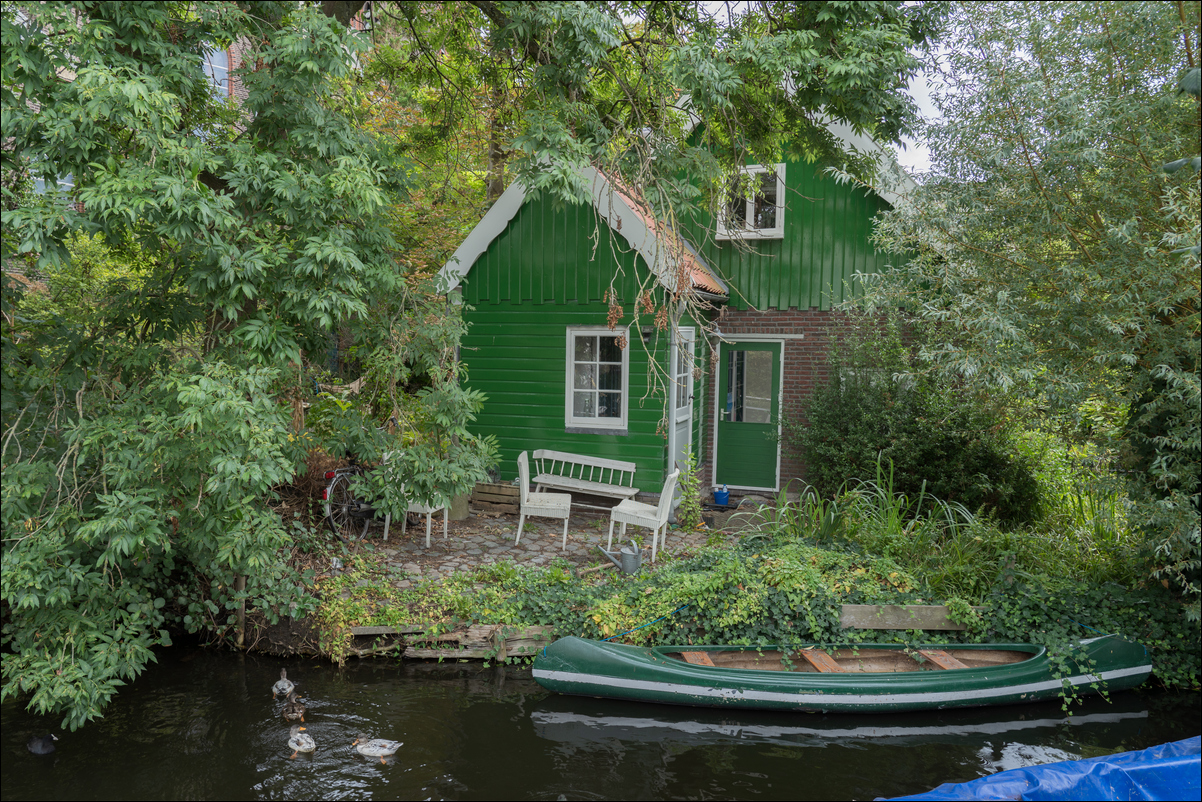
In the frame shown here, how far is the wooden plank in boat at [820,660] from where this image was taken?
6.56 metres

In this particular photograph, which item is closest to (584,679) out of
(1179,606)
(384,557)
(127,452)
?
(384,557)

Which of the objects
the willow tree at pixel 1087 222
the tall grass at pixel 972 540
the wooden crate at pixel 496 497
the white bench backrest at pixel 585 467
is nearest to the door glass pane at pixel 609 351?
the white bench backrest at pixel 585 467

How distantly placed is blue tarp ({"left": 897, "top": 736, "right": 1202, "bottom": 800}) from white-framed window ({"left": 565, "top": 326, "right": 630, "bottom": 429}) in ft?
22.9

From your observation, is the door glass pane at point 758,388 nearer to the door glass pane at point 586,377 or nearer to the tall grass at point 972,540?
the door glass pane at point 586,377

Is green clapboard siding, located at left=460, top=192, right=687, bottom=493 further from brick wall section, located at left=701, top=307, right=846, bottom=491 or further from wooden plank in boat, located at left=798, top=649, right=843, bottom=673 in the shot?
wooden plank in boat, located at left=798, top=649, right=843, bottom=673

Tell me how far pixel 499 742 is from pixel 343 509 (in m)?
4.20

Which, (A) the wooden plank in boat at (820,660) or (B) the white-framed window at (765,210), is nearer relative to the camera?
(A) the wooden plank in boat at (820,660)

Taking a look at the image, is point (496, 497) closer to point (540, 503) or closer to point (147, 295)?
point (540, 503)

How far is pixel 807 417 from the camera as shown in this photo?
11.3m

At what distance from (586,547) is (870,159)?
19.8 feet

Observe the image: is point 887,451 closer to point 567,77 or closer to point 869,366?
point 869,366

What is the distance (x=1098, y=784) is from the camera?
458 centimetres

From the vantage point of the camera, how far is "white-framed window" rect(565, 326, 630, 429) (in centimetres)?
1102

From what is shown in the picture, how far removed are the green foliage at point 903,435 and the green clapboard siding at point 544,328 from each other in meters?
2.54
